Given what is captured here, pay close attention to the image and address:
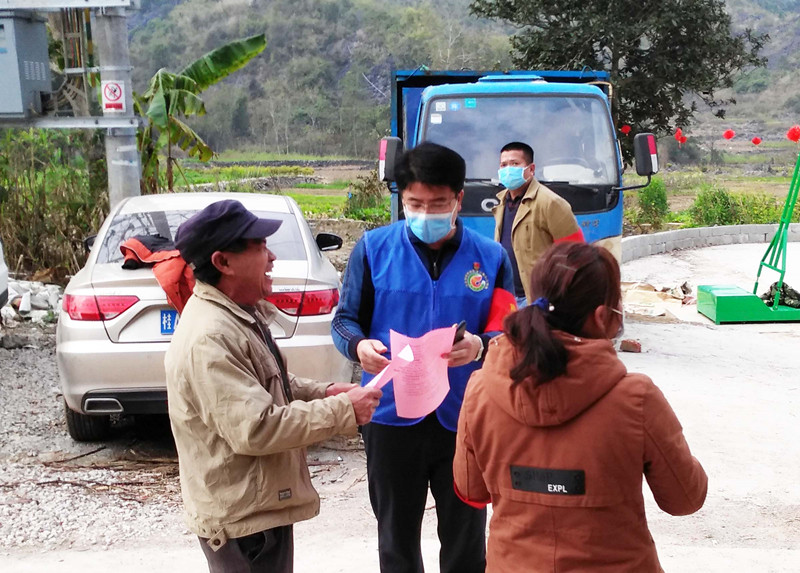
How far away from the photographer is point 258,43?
12539mm

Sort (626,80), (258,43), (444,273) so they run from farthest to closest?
1. (626,80)
2. (258,43)
3. (444,273)

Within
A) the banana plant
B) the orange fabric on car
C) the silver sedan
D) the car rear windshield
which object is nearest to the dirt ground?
the silver sedan

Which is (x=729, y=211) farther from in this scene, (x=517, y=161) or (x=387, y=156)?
(x=517, y=161)

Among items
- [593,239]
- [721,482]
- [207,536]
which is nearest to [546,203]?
[721,482]

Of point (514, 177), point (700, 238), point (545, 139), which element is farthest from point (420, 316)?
point (700, 238)

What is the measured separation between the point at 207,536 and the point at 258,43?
428 inches

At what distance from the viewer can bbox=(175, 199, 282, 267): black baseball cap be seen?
2426 millimetres

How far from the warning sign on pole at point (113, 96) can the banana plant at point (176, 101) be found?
2.47 meters

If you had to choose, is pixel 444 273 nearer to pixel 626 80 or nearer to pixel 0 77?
pixel 0 77

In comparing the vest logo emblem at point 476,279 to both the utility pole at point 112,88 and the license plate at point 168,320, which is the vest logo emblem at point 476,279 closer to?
the license plate at point 168,320

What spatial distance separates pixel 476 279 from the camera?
313cm

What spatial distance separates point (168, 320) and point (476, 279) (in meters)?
2.75

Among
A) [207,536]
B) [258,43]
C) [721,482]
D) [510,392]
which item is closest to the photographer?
[510,392]

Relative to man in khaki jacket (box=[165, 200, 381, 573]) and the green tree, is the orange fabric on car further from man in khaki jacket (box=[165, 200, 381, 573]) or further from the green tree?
the green tree
